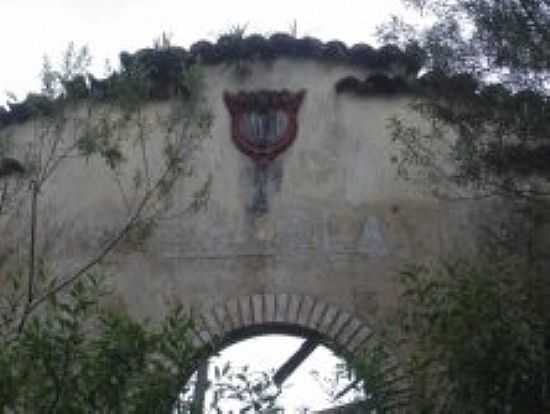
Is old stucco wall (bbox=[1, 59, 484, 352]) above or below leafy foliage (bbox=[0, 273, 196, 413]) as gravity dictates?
above

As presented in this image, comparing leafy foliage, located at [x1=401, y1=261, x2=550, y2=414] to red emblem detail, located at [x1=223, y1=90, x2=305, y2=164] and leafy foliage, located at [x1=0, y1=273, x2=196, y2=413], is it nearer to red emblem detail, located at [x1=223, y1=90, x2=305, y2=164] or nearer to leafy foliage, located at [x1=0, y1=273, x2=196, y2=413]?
leafy foliage, located at [x1=0, y1=273, x2=196, y2=413]

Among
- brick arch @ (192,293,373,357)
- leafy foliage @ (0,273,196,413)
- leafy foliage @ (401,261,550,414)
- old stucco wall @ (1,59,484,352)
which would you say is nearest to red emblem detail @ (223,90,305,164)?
old stucco wall @ (1,59,484,352)

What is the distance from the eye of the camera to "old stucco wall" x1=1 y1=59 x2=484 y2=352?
9.00 meters

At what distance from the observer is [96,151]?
353 inches

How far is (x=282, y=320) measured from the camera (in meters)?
8.77

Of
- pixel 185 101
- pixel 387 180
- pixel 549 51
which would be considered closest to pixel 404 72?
pixel 387 180

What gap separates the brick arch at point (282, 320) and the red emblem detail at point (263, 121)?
46.4 inches

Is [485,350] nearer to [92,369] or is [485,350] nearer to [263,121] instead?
[92,369]

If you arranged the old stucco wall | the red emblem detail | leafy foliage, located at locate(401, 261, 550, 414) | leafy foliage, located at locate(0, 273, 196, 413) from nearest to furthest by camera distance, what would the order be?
leafy foliage, located at locate(0, 273, 196, 413)
leafy foliage, located at locate(401, 261, 550, 414)
the old stucco wall
the red emblem detail

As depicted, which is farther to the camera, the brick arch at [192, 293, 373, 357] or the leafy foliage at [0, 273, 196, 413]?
the brick arch at [192, 293, 373, 357]

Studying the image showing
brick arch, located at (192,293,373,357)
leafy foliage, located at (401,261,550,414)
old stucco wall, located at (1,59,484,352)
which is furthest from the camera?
old stucco wall, located at (1,59,484,352)

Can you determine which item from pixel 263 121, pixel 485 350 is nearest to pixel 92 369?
pixel 485 350

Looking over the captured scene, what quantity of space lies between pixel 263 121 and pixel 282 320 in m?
1.64

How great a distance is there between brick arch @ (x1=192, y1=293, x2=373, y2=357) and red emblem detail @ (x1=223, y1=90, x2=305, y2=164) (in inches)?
46.4
